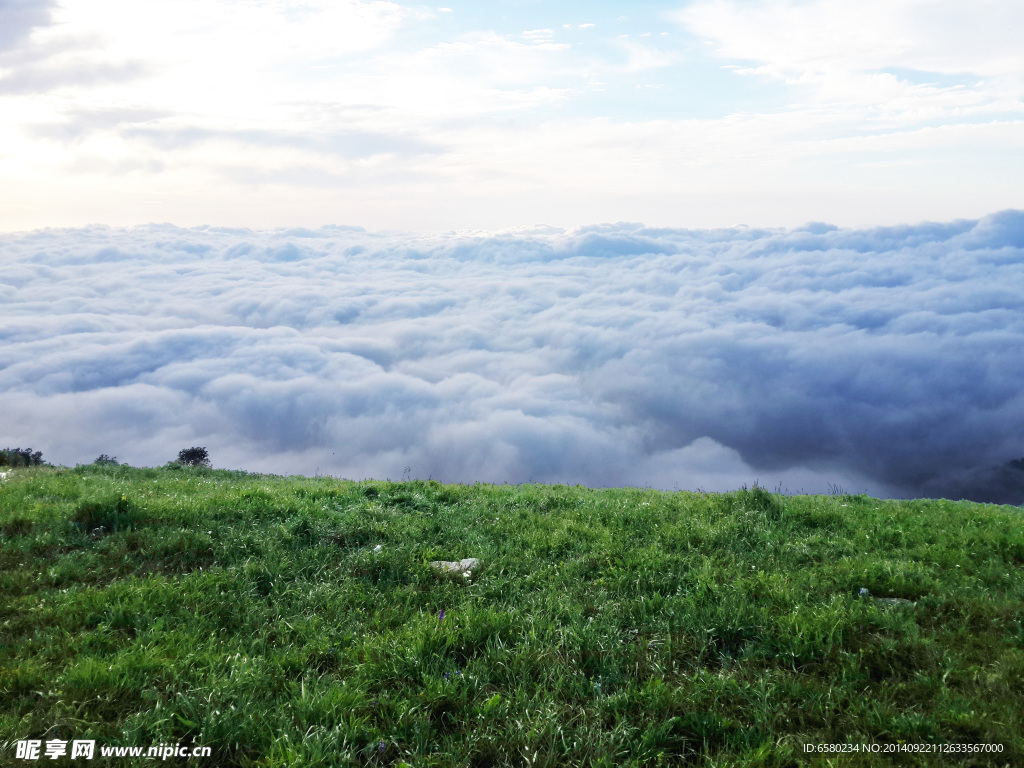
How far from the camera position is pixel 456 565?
8383mm

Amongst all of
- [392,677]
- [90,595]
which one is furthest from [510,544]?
[90,595]

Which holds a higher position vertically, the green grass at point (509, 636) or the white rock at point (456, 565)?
the green grass at point (509, 636)

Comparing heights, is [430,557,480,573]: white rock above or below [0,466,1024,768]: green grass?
below

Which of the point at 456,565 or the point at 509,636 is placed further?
the point at 456,565

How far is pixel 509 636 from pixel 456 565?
7.62ft

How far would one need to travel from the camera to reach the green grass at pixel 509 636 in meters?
4.63

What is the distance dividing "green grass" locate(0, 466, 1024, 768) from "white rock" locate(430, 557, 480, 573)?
18 centimetres

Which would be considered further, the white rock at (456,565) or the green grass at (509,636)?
the white rock at (456,565)

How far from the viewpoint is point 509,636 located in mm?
6203

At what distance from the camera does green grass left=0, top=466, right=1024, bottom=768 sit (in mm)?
4633

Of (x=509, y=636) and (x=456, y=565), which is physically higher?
(x=509, y=636)

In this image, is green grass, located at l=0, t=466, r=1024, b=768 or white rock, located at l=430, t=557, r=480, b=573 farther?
white rock, located at l=430, t=557, r=480, b=573

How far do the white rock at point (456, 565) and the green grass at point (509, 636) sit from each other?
0.58ft

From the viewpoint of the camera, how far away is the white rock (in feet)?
27.1
